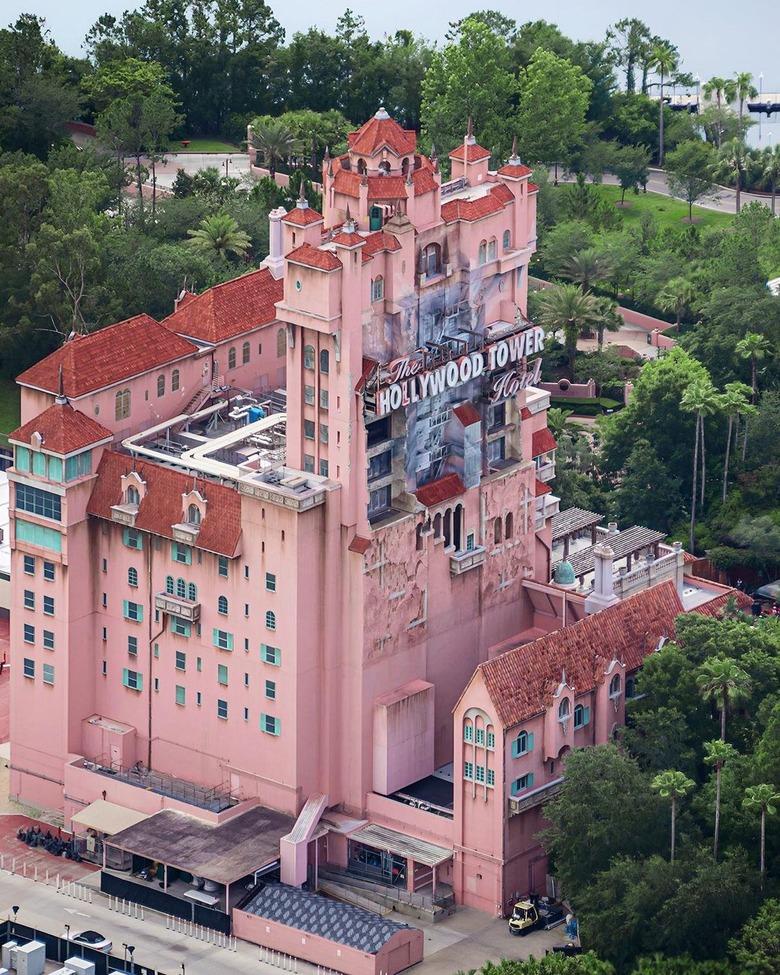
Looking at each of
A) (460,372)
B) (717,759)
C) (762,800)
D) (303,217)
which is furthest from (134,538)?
(762,800)

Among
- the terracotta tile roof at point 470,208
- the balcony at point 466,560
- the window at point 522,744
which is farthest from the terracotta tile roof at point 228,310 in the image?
the window at point 522,744

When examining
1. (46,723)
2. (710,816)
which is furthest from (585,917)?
(46,723)

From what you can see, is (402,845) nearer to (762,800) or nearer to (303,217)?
(762,800)

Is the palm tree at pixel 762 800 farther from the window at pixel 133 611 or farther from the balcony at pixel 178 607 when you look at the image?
the window at pixel 133 611

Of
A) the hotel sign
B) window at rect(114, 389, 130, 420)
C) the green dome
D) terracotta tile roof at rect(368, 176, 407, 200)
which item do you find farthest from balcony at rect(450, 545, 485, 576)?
terracotta tile roof at rect(368, 176, 407, 200)

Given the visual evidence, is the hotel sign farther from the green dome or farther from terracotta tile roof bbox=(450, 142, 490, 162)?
the green dome
